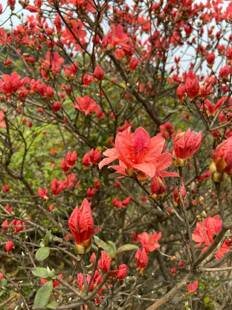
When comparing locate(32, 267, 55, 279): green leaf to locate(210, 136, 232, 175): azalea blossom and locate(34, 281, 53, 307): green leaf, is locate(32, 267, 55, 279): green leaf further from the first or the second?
A: locate(210, 136, 232, 175): azalea blossom

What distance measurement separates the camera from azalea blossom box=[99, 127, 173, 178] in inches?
51.1

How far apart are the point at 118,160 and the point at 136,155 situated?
0.28m

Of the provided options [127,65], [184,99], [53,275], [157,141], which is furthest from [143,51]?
[53,275]

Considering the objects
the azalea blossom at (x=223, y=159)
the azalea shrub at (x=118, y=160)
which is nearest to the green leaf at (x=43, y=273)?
the azalea shrub at (x=118, y=160)

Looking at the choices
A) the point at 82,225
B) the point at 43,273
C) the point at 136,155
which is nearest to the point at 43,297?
the point at 43,273

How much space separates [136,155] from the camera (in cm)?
131

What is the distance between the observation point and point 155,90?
369cm

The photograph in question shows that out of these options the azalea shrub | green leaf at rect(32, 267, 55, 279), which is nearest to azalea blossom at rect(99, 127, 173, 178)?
the azalea shrub

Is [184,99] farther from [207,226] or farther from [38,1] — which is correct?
[38,1]

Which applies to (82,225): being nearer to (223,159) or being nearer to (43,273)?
(43,273)

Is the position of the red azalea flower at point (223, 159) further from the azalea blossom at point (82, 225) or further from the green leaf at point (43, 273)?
the green leaf at point (43, 273)

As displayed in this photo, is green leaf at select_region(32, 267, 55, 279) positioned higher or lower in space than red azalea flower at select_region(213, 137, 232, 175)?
lower

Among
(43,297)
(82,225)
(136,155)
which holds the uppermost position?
(136,155)

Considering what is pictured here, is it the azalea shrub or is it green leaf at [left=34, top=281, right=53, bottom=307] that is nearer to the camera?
green leaf at [left=34, top=281, right=53, bottom=307]
